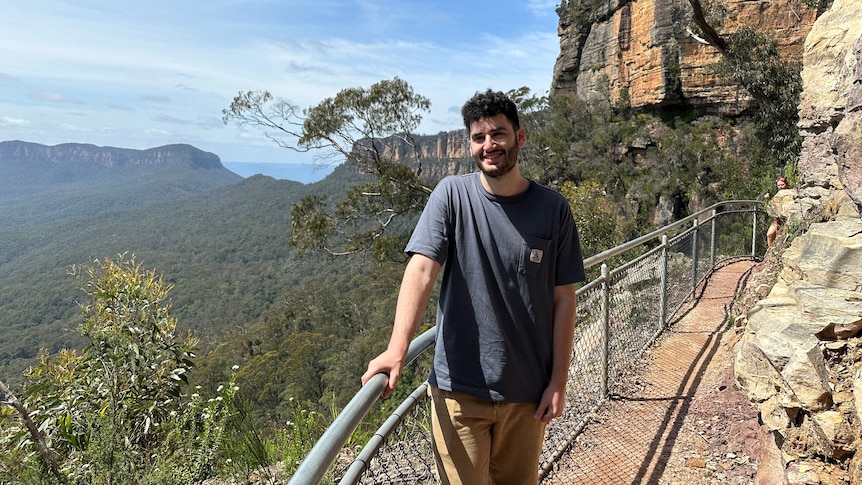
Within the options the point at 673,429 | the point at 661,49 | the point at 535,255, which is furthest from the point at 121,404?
the point at 661,49

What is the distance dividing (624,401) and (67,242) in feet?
547

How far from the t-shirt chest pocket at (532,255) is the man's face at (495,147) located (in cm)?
22

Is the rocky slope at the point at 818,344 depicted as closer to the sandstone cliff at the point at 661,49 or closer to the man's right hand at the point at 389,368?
the man's right hand at the point at 389,368

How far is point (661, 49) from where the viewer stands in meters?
24.8

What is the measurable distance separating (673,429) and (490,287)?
88.6 inches

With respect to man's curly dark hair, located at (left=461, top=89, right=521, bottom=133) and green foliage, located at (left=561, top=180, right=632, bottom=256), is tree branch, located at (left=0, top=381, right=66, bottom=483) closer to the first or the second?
man's curly dark hair, located at (left=461, top=89, right=521, bottom=133)

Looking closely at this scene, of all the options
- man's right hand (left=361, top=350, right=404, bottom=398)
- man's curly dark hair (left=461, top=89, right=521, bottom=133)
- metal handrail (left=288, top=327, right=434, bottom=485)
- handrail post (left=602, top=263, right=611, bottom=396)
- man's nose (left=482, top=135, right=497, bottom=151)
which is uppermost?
man's curly dark hair (left=461, top=89, right=521, bottom=133)

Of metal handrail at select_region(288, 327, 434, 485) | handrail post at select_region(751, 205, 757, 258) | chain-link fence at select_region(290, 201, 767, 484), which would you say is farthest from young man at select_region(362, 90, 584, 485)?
handrail post at select_region(751, 205, 757, 258)

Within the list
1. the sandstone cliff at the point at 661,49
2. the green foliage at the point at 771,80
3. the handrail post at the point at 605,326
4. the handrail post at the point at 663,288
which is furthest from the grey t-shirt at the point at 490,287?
the sandstone cliff at the point at 661,49

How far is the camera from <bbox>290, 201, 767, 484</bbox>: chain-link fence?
1613 millimetres

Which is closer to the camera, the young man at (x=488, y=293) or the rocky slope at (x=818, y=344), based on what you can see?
the young man at (x=488, y=293)

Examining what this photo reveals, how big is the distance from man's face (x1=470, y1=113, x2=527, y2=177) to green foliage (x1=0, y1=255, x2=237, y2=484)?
2.88m

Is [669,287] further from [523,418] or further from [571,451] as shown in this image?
[523,418]

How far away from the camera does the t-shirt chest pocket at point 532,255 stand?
1.51m
